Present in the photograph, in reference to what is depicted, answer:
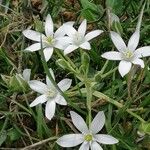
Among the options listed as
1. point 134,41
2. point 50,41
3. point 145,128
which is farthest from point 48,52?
point 145,128

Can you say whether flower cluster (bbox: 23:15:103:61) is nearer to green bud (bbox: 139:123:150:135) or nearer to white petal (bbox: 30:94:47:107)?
white petal (bbox: 30:94:47:107)

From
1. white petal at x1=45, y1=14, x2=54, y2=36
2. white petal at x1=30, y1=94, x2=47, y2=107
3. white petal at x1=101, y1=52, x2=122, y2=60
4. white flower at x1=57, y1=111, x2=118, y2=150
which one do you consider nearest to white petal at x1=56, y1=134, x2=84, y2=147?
white flower at x1=57, y1=111, x2=118, y2=150

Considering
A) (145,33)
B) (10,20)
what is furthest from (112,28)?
(10,20)

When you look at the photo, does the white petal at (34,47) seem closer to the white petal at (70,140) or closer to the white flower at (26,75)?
the white flower at (26,75)

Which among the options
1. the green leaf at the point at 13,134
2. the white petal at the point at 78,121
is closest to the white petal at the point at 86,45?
the white petal at the point at 78,121

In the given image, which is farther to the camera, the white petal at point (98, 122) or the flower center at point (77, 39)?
the flower center at point (77, 39)

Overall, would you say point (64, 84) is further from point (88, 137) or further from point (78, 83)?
point (88, 137)
